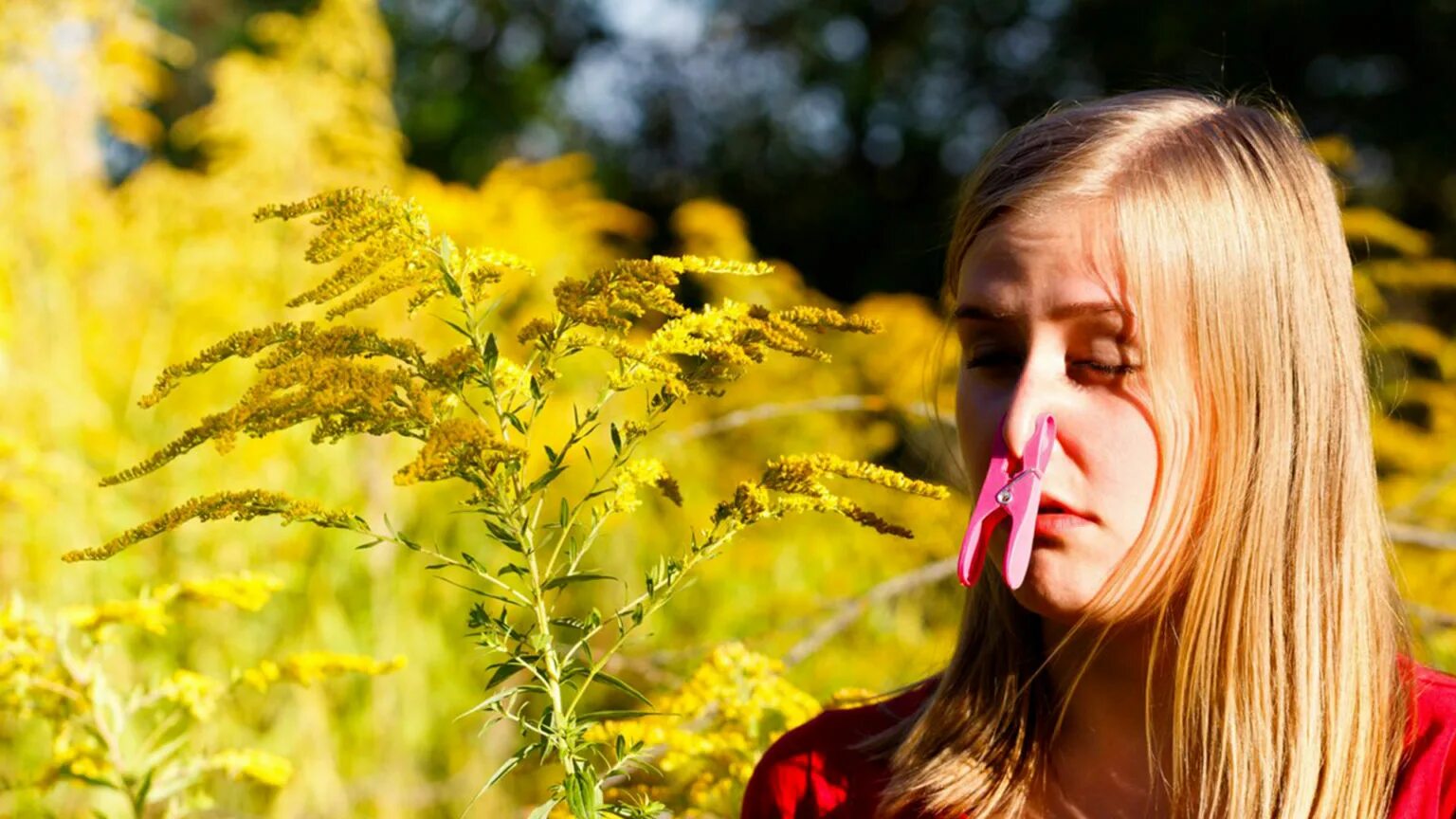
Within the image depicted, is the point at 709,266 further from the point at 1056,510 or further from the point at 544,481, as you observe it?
the point at 1056,510

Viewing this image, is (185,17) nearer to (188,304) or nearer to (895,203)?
(895,203)

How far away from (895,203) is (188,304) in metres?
6.70

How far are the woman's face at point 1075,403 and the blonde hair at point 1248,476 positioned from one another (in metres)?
0.02

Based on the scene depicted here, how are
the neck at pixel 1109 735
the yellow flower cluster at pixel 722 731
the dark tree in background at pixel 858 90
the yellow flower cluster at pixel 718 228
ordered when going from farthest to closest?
the dark tree in background at pixel 858 90 < the yellow flower cluster at pixel 718 228 < the yellow flower cluster at pixel 722 731 < the neck at pixel 1109 735

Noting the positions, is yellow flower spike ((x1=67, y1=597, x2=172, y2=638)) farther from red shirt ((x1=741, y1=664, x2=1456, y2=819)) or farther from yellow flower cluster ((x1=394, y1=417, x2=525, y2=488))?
yellow flower cluster ((x1=394, y1=417, x2=525, y2=488))

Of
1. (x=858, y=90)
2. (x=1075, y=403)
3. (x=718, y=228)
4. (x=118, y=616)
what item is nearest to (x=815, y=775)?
(x=1075, y=403)

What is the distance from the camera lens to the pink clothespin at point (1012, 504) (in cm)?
113

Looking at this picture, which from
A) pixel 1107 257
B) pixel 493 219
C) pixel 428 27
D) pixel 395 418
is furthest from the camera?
pixel 428 27

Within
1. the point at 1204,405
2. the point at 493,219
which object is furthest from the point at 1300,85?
the point at 1204,405

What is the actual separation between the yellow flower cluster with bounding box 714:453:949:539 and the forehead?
0.21 metres

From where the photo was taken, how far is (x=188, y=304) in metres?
4.28

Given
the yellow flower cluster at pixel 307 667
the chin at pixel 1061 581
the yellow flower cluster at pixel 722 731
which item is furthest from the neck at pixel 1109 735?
the yellow flower cluster at pixel 307 667

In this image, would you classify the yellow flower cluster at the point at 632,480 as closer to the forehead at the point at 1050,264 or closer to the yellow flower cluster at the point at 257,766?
the forehead at the point at 1050,264

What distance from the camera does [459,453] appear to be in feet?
3.30
